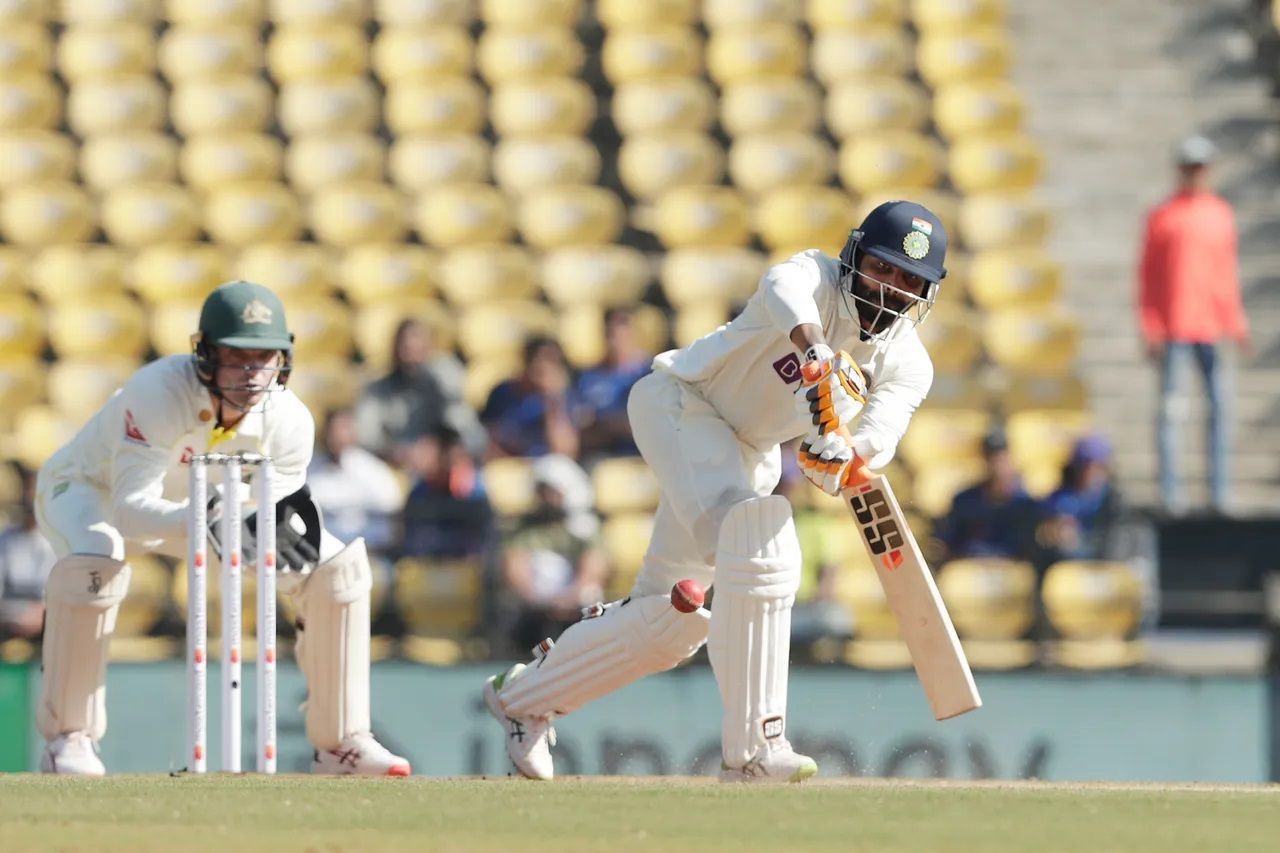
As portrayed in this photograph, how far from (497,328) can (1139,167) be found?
3.93 meters

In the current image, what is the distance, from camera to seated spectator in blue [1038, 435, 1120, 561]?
9.73 m

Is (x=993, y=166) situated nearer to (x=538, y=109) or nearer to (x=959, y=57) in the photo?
(x=959, y=57)

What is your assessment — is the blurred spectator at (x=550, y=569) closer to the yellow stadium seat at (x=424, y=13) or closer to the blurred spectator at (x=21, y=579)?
the blurred spectator at (x=21, y=579)

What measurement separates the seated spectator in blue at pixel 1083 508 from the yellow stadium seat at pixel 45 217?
5291mm

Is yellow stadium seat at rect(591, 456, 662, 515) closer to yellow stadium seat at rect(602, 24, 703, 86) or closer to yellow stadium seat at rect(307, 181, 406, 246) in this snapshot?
yellow stadium seat at rect(307, 181, 406, 246)

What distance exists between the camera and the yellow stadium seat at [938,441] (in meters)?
11.0

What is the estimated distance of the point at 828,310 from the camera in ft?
21.0

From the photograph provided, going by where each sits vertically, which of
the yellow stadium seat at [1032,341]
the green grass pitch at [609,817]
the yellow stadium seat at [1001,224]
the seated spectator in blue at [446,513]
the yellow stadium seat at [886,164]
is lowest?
the green grass pitch at [609,817]

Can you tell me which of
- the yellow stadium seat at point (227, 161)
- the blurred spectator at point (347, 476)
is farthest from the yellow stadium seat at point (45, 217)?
the blurred spectator at point (347, 476)

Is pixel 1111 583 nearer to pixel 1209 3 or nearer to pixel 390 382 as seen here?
pixel 390 382

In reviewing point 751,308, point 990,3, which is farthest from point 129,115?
point 751,308

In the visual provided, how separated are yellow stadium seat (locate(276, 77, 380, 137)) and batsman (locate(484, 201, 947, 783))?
21.6 feet

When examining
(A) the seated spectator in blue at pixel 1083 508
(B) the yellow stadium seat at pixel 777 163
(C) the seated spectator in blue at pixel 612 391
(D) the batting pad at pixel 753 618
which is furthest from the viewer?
(B) the yellow stadium seat at pixel 777 163

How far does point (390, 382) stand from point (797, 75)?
3.64 m
